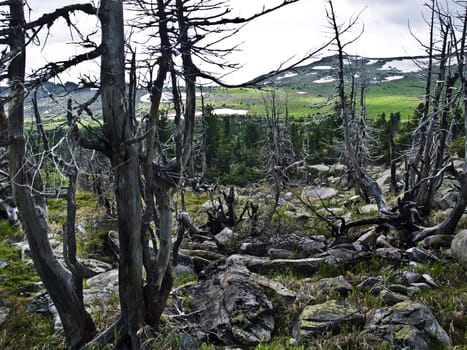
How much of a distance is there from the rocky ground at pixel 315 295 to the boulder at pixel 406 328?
0.04 ft

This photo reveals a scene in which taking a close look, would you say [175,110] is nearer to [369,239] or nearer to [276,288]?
[276,288]

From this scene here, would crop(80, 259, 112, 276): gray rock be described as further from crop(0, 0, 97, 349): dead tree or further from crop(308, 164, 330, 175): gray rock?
crop(308, 164, 330, 175): gray rock

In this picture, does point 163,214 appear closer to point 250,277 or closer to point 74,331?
point 74,331

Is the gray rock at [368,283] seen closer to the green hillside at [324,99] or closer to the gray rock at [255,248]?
the gray rock at [255,248]

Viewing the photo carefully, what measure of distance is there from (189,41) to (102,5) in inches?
35.5

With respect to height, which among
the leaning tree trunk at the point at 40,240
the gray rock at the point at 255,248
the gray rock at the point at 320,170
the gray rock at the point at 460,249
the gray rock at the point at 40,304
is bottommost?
the gray rock at the point at 320,170

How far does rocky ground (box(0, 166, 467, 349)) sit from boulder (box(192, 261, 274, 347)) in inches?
0.6

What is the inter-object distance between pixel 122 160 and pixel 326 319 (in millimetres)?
3307

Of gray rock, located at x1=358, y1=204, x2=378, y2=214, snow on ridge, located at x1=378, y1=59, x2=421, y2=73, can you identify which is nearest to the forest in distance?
gray rock, located at x1=358, y1=204, x2=378, y2=214

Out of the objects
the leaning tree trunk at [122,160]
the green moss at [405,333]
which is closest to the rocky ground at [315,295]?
the green moss at [405,333]

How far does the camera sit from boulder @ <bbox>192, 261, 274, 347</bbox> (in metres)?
5.48

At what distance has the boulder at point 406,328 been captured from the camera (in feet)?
15.9

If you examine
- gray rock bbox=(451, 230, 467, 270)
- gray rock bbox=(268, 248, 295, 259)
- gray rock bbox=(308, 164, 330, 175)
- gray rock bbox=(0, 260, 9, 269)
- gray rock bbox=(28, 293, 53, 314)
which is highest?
gray rock bbox=(451, 230, 467, 270)

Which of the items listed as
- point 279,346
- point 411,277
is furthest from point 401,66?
point 279,346
